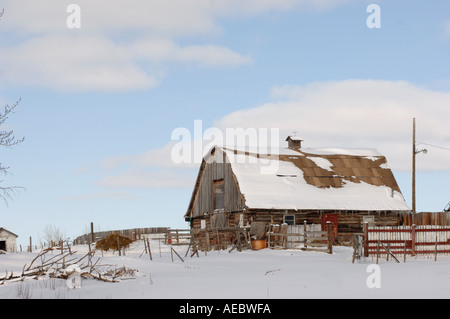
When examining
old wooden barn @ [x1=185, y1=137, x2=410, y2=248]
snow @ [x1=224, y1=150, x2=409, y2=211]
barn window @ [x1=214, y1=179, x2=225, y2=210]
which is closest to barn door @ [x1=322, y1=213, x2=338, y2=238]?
old wooden barn @ [x1=185, y1=137, x2=410, y2=248]

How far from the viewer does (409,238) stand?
27.9m

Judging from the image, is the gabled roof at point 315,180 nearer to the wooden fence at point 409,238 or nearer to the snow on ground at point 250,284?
the wooden fence at point 409,238

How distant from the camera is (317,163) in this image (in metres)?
44.0

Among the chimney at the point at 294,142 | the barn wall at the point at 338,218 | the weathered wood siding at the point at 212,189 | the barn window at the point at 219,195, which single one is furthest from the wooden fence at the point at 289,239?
the chimney at the point at 294,142

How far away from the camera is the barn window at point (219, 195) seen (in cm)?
4147

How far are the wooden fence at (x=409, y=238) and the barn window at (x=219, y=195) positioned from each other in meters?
15.6

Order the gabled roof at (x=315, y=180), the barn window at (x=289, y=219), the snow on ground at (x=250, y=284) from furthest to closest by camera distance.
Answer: the barn window at (x=289, y=219), the gabled roof at (x=315, y=180), the snow on ground at (x=250, y=284)

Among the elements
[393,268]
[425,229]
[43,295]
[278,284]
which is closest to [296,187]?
[425,229]

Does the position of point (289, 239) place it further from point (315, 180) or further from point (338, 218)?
point (315, 180)

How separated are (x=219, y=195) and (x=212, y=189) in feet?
2.90

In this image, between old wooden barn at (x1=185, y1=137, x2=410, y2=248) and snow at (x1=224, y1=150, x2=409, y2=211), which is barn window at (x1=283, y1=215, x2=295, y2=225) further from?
snow at (x1=224, y1=150, x2=409, y2=211)

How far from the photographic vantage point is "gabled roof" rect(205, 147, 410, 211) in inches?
1529

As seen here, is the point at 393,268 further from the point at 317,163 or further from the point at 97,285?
the point at 317,163
